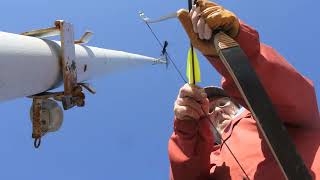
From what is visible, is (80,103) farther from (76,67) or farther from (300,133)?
(300,133)

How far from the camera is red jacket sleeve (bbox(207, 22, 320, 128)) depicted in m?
4.90

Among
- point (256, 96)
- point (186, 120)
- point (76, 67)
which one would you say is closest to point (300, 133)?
point (186, 120)

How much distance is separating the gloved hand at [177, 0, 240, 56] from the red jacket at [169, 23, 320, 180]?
204 millimetres

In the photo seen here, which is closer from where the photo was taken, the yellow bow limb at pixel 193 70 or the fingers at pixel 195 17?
the fingers at pixel 195 17

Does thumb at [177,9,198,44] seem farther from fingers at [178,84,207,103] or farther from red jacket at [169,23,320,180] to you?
fingers at [178,84,207,103]

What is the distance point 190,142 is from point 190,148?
0.08 meters

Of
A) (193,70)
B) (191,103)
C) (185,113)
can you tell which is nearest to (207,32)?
(193,70)

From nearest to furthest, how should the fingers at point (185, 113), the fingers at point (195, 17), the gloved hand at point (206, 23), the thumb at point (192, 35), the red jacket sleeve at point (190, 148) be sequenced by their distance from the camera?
the gloved hand at point (206, 23), the fingers at point (195, 17), the thumb at point (192, 35), the fingers at point (185, 113), the red jacket sleeve at point (190, 148)

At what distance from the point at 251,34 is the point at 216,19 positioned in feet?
2.11

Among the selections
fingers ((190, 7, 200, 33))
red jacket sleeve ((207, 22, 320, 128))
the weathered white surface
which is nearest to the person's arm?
red jacket sleeve ((207, 22, 320, 128))

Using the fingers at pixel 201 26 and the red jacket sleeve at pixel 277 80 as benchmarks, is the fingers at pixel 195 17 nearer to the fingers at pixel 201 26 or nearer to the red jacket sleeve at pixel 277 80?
the fingers at pixel 201 26

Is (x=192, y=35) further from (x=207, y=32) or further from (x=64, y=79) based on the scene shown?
(x=64, y=79)

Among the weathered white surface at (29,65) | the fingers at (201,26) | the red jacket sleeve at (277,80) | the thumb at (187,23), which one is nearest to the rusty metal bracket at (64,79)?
the weathered white surface at (29,65)

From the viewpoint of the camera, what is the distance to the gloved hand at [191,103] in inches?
221
